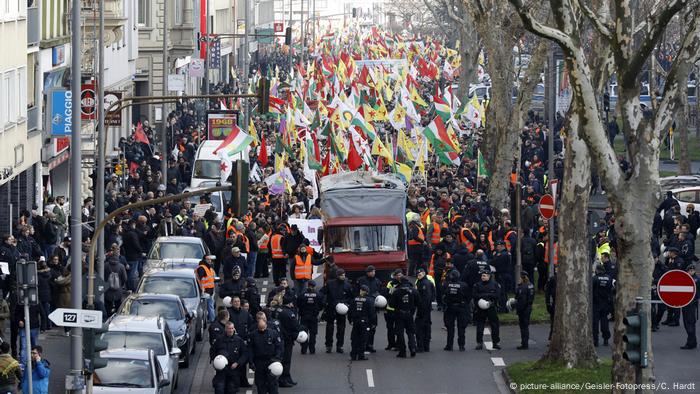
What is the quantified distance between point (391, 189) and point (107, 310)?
834 centimetres

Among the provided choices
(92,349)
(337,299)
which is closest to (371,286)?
(337,299)

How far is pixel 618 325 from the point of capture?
19922 mm

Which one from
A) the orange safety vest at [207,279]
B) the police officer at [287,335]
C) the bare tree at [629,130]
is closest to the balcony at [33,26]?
the orange safety vest at [207,279]

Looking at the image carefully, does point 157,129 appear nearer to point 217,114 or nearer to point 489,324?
point 217,114

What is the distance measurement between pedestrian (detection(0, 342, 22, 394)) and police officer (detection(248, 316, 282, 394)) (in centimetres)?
370

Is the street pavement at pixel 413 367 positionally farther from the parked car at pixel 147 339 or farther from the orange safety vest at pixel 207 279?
the orange safety vest at pixel 207 279

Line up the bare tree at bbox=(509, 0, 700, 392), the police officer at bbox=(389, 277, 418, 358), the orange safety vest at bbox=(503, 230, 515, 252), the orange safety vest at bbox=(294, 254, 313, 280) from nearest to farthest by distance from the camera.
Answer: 1. the bare tree at bbox=(509, 0, 700, 392)
2. the police officer at bbox=(389, 277, 418, 358)
3. the orange safety vest at bbox=(294, 254, 313, 280)
4. the orange safety vest at bbox=(503, 230, 515, 252)

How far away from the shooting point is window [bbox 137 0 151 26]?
2859 inches

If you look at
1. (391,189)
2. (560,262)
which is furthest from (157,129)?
(560,262)

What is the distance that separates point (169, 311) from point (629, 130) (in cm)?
909

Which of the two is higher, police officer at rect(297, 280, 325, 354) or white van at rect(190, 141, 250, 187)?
white van at rect(190, 141, 250, 187)

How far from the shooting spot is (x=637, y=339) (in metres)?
17.5

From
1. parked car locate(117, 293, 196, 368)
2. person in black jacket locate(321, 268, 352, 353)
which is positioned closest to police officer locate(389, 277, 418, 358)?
person in black jacket locate(321, 268, 352, 353)

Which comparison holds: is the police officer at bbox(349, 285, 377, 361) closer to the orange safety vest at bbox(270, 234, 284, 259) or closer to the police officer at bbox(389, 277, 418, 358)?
the police officer at bbox(389, 277, 418, 358)
